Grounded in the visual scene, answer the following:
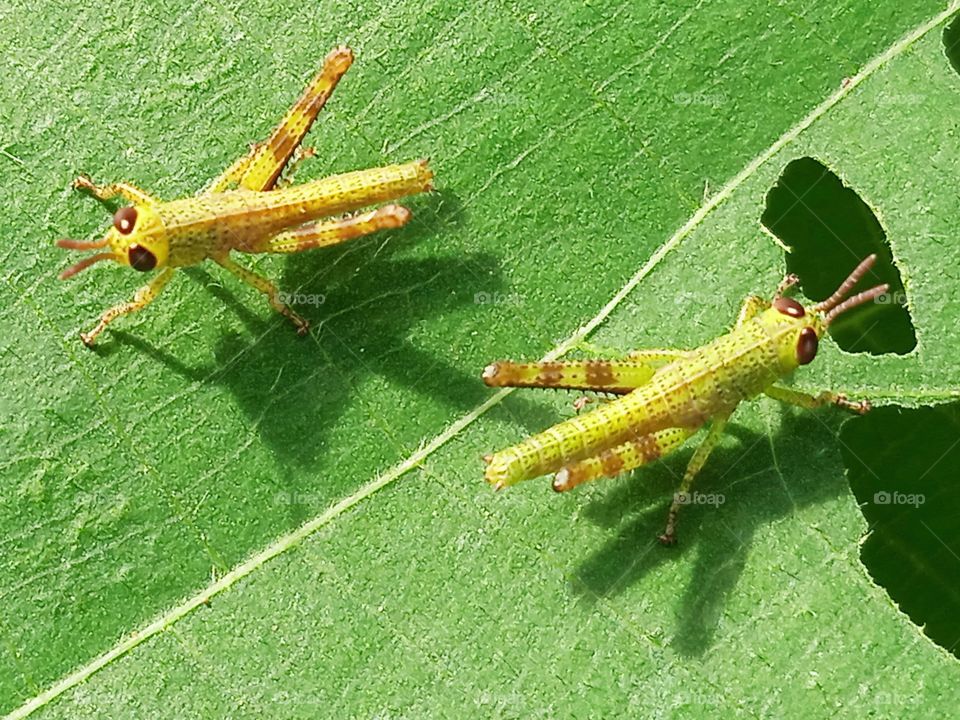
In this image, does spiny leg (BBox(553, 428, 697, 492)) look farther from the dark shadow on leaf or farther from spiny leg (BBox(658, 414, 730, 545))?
the dark shadow on leaf

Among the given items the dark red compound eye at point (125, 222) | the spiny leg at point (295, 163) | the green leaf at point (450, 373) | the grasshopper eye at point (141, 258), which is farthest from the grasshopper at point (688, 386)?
the dark red compound eye at point (125, 222)

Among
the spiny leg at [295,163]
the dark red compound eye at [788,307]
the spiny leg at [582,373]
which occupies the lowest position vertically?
the dark red compound eye at [788,307]

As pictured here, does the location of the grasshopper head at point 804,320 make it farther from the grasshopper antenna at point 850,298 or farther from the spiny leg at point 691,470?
the spiny leg at point 691,470

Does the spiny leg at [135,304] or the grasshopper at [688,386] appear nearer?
the grasshopper at [688,386]

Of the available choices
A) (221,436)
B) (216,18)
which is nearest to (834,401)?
(221,436)

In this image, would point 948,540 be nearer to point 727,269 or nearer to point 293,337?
point 727,269

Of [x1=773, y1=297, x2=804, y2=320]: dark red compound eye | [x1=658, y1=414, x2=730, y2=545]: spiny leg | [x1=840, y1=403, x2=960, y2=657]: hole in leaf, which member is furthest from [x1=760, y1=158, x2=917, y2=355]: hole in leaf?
[x1=658, y1=414, x2=730, y2=545]: spiny leg

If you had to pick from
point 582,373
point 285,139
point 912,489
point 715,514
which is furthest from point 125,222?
point 912,489
